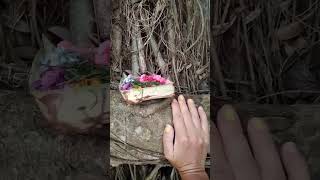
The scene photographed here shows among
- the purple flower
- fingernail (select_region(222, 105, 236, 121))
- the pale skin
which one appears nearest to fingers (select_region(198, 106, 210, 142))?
the pale skin

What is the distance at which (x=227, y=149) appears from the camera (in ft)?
8.59

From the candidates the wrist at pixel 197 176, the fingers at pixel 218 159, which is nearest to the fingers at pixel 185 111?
the fingers at pixel 218 159

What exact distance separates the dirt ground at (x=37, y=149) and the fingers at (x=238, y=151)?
61 centimetres

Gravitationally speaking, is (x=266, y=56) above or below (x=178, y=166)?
above

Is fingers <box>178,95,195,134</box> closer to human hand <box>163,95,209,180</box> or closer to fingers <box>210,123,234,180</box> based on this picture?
human hand <box>163,95,209,180</box>

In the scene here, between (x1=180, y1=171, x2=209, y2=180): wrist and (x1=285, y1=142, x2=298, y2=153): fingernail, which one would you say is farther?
(x1=180, y1=171, x2=209, y2=180): wrist

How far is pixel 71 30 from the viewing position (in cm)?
264

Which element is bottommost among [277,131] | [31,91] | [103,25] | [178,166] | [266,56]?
[178,166]

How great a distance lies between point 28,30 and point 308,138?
1.47 m

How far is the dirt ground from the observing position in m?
2.66

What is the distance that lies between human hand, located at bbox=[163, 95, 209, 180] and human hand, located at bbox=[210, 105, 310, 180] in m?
0.07

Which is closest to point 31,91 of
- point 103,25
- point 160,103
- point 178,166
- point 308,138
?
point 103,25

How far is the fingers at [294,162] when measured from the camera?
8.38 ft

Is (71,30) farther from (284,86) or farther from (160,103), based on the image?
(284,86)
